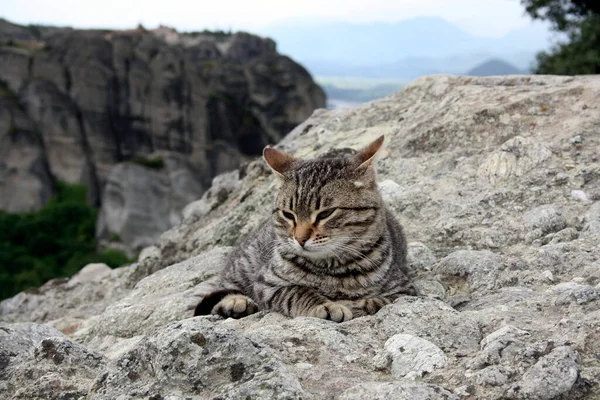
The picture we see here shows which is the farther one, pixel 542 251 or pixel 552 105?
pixel 552 105

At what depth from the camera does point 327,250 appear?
13.4 feet

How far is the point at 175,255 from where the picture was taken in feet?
23.4

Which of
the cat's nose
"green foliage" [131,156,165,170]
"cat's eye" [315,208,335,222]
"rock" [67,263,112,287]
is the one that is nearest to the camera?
the cat's nose

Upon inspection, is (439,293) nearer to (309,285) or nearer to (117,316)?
(309,285)

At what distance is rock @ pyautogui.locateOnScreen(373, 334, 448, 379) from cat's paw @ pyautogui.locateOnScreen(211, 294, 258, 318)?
1.34 meters

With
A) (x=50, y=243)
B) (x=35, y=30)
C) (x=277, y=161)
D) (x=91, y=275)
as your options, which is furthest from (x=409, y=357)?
(x=35, y=30)

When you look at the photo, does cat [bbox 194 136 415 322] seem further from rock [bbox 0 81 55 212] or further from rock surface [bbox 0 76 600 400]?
rock [bbox 0 81 55 212]

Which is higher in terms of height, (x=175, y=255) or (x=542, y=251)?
(x=542, y=251)

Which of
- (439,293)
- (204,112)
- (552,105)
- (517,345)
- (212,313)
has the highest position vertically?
(552,105)

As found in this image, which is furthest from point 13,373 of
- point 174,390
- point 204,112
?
point 204,112

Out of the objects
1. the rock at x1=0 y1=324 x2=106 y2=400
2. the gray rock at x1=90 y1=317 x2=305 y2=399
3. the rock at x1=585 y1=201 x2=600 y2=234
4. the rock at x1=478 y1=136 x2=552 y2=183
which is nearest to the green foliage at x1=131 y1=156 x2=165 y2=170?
the rock at x1=478 y1=136 x2=552 y2=183

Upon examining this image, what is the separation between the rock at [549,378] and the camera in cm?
268

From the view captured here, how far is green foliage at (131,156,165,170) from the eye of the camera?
3706 centimetres

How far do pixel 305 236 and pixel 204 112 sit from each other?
38.3 metres
